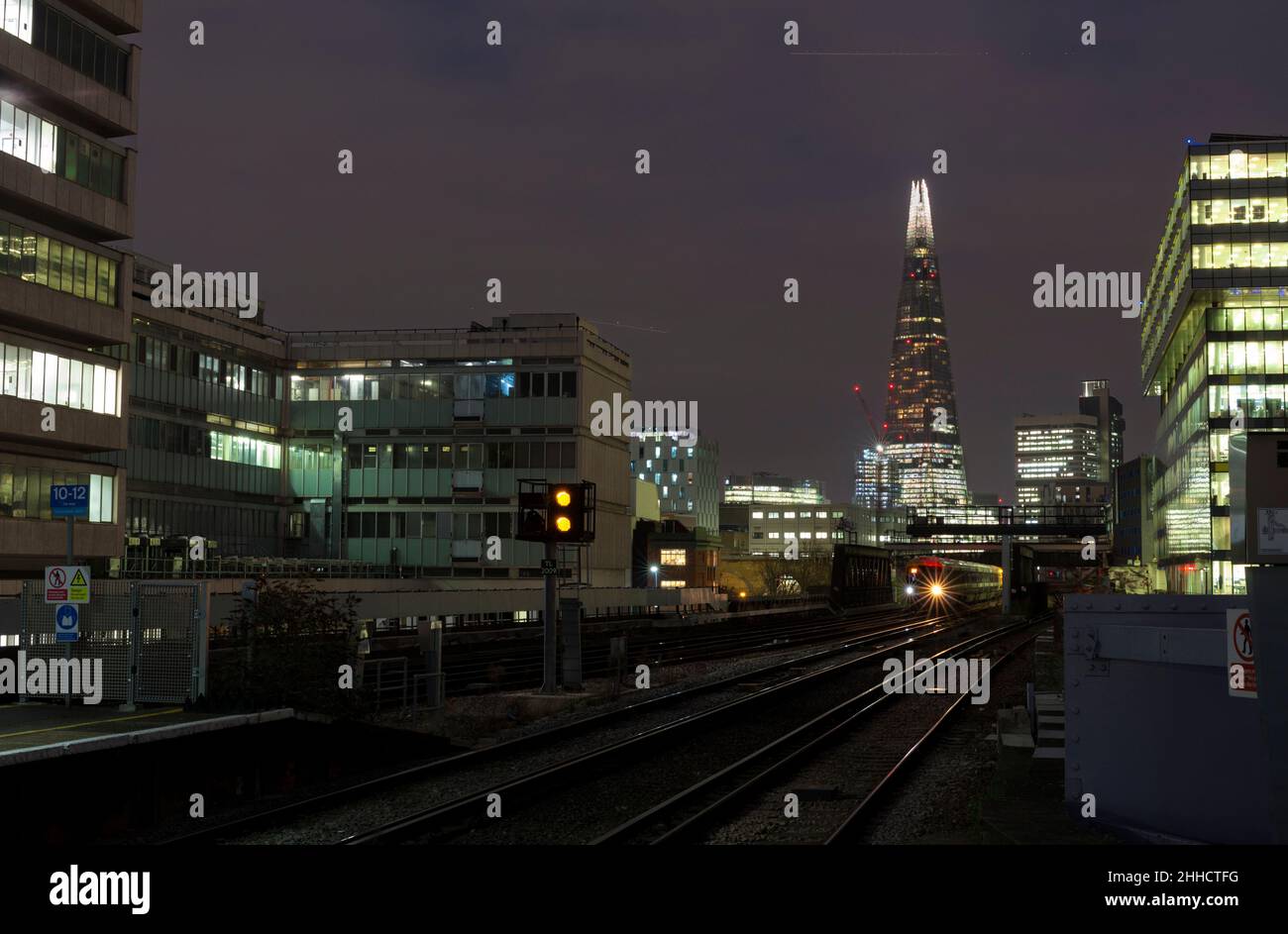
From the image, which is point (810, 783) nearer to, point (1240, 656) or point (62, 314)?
point (1240, 656)

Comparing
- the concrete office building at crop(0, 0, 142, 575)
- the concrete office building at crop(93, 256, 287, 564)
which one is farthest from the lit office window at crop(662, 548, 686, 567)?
the concrete office building at crop(0, 0, 142, 575)

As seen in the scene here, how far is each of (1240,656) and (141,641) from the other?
15660 millimetres

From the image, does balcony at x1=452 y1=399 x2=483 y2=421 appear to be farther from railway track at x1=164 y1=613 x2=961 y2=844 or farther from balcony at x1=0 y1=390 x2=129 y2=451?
railway track at x1=164 y1=613 x2=961 y2=844

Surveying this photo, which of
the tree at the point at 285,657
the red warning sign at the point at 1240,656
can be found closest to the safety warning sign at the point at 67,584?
the tree at the point at 285,657

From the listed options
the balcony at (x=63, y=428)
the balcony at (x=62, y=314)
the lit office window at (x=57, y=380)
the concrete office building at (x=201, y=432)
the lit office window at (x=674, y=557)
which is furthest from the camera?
the lit office window at (x=674, y=557)

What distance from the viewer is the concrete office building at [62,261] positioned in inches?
1891

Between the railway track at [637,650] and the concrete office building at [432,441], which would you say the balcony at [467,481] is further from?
the railway track at [637,650]

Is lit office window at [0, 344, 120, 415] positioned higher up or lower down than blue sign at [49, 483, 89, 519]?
higher up

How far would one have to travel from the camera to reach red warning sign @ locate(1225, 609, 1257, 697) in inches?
309

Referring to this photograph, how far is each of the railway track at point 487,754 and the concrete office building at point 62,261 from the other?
27.6m

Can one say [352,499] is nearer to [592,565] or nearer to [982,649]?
[592,565]

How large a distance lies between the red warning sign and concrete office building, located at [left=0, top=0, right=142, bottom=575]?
46.6m
